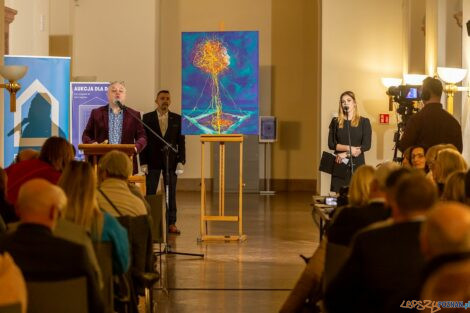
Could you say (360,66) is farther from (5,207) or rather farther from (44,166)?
(5,207)

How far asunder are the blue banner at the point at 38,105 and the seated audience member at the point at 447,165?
7.17 m

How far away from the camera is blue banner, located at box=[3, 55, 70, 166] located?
40.2ft

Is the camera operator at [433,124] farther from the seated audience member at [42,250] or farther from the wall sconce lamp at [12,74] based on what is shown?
the seated audience member at [42,250]

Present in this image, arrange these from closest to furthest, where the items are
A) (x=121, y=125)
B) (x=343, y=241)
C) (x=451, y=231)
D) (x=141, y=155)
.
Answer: (x=451, y=231) < (x=343, y=241) < (x=121, y=125) < (x=141, y=155)

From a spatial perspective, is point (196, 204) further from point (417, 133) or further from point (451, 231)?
point (451, 231)

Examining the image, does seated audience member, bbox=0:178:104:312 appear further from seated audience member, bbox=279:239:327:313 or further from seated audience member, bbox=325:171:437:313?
seated audience member, bbox=279:239:327:313

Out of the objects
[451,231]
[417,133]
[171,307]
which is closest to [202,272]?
[171,307]

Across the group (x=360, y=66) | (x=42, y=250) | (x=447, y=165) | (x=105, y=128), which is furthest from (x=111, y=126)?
(x=42, y=250)

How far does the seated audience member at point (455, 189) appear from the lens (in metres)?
5.16

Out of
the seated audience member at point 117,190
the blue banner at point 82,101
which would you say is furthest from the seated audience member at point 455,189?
the blue banner at point 82,101

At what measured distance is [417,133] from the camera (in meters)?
8.46

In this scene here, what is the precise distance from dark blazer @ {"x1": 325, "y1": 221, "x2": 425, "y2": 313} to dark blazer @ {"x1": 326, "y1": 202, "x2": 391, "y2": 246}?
3.65ft

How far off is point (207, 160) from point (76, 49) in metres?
4.06

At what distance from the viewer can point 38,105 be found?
1252 centimetres
